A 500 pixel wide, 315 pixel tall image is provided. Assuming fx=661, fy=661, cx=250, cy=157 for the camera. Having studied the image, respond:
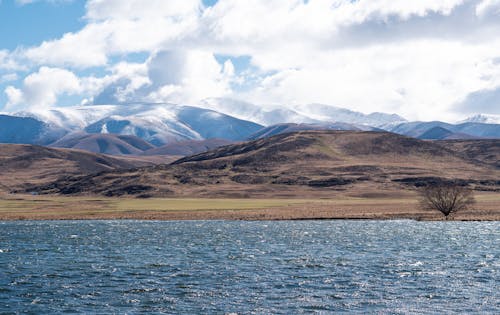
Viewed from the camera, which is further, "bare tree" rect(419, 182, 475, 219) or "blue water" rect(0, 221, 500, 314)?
"bare tree" rect(419, 182, 475, 219)

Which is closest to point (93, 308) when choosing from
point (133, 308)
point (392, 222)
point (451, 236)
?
point (133, 308)

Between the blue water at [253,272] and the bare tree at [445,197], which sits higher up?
the bare tree at [445,197]

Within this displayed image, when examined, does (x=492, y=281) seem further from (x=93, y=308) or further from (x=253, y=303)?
(x=93, y=308)

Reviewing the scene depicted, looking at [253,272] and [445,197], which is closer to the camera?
[253,272]

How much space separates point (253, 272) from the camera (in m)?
55.0

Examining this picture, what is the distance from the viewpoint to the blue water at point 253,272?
4219cm

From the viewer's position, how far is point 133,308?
41250mm

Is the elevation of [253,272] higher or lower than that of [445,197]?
lower

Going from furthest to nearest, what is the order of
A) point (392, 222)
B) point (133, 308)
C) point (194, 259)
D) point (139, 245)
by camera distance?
1. point (392, 222)
2. point (139, 245)
3. point (194, 259)
4. point (133, 308)

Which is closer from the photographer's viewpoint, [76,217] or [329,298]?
[329,298]

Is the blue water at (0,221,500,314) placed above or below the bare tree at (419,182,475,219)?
below

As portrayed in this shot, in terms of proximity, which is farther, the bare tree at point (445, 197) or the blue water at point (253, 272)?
the bare tree at point (445, 197)

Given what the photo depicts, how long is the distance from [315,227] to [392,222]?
1821 cm

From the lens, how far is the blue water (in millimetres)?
42188
